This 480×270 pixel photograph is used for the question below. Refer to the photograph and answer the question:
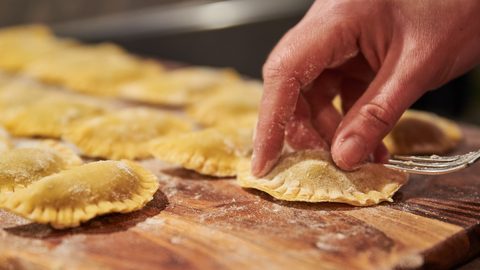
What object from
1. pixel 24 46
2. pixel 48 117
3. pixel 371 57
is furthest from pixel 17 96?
pixel 371 57

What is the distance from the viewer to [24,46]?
4.86m

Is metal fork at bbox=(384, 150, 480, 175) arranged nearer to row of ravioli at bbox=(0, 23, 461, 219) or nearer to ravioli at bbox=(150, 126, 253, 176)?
row of ravioli at bbox=(0, 23, 461, 219)

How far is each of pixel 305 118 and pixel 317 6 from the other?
0.51m

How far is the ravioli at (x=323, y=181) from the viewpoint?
161cm

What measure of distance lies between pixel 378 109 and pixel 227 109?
1.50 m

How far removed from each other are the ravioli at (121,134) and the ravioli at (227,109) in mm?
381

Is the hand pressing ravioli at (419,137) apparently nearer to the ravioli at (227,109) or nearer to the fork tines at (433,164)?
the fork tines at (433,164)

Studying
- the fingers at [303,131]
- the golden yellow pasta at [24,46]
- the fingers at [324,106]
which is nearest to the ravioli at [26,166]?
the fingers at [303,131]

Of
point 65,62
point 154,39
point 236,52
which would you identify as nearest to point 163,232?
point 65,62

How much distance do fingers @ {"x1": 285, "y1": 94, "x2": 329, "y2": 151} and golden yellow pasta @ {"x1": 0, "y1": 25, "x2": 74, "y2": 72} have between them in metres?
3.68

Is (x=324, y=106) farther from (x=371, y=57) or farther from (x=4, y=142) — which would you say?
(x=4, y=142)

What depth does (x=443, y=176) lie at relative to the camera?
6.30ft

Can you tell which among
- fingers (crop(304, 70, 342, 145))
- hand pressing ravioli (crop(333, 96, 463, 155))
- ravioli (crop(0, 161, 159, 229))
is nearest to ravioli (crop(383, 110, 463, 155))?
hand pressing ravioli (crop(333, 96, 463, 155))

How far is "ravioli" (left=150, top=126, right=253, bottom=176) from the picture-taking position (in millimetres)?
1984
